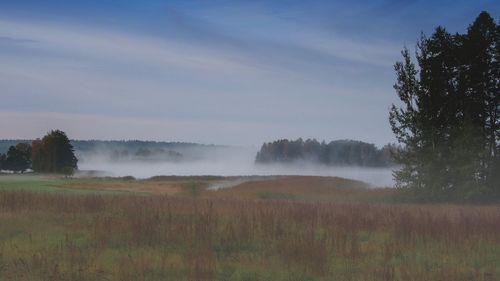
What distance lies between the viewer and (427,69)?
36688 mm

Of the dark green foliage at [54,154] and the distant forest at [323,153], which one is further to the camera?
the distant forest at [323,153]

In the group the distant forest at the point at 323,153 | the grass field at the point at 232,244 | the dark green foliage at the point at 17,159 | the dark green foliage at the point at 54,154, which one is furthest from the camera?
the distant forest at the point at 323,153

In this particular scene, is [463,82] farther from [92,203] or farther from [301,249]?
[301,249]

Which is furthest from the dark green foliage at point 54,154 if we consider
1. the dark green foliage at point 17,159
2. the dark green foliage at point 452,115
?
the dark green foliage at point 452,115

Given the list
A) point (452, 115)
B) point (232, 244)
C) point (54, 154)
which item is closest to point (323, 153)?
point (54, 154)

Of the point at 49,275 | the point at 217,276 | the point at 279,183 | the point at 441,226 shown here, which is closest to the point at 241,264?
the point at 217,276

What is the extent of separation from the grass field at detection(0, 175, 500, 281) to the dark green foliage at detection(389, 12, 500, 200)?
15.8m

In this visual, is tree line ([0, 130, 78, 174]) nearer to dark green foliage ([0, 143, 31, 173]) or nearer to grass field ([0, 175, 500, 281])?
dark green foliage ([0, 143, 31, 173])

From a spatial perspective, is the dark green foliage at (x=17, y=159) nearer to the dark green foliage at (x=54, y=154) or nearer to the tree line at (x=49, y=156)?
the tree line at (x=49, y=156)

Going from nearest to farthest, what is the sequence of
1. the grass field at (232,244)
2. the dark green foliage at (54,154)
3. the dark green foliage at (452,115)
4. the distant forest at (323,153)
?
the grass field at (232,244) < the dark green foliage at (452,115) < the dark green foliage at (54,154) < the distant forest at (323,153)

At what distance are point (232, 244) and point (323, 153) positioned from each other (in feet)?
431

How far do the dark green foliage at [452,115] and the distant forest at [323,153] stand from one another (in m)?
91.9

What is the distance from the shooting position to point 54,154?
3194 inches

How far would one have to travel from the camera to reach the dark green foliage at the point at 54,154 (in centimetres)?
8081
